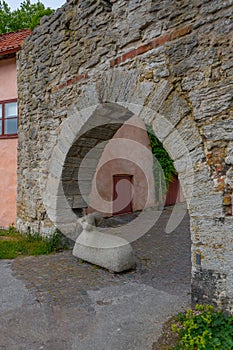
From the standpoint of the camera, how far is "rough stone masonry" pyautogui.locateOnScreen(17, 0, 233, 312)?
8.04ft

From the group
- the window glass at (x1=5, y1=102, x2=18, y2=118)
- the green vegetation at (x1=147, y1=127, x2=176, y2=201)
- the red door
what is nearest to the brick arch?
the window glass at (x1=5, y1=102, x2=18, y2=118)

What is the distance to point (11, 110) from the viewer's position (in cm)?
672

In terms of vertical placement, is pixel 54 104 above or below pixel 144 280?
above

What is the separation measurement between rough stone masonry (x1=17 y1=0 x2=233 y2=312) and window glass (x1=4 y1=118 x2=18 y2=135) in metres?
1.44

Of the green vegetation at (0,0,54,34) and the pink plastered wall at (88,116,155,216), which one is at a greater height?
the green vegetation at (0,0,54,34)

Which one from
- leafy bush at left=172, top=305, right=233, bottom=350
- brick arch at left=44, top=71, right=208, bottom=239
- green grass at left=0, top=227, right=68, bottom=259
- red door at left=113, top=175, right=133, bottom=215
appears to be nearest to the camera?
leafy bush at left=172, top=305, right=233, bottom=350

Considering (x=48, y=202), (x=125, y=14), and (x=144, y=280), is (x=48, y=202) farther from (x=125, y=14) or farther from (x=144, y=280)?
(x=125, y=14)

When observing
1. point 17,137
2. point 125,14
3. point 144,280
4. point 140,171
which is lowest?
point 144,280

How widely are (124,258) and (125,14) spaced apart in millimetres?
2981

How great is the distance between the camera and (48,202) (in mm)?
5016

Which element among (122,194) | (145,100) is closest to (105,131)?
(145,100)

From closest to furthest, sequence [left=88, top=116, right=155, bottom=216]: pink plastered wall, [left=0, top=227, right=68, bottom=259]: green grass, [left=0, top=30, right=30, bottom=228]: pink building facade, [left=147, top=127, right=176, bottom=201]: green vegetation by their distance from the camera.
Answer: [left=0, top=227, right=68, bottom=259]: green grass
[left=0, top=30, right=30, bottom=228]: pink building facade
[left=88, top=116, right=155, bottom=216]: pink plastered wall
[left=147, top=127, right=176, bottom=201]: green vegetation

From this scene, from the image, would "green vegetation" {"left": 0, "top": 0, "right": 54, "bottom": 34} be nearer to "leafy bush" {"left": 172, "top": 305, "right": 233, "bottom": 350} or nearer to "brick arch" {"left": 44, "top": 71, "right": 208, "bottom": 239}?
"brick arch" {"left": 44, "top": 71, "right": 208, "bottom": 239}

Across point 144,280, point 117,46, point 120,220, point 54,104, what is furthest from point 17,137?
point 144,280
